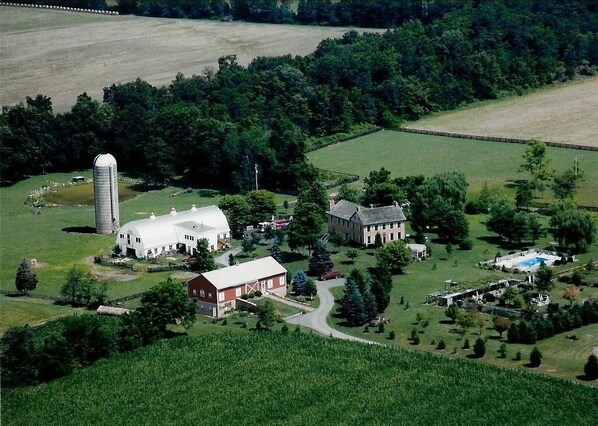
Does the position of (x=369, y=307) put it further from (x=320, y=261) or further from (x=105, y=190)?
(x=105, y=190)

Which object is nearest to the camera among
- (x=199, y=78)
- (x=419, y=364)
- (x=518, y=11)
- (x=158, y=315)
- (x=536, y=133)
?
(x=419, y=364)

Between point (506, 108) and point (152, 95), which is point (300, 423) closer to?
point (152, 95)

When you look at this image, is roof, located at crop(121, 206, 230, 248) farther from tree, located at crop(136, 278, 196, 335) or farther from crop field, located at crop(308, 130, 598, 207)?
crop field, located at crop(308, 130, 598, 207)

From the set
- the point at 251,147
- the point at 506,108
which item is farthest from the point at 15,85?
the point at 506,108

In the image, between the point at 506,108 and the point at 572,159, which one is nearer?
the point at 572,159

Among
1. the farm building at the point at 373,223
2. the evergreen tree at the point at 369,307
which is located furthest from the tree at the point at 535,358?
the farm building at the point at 373,223

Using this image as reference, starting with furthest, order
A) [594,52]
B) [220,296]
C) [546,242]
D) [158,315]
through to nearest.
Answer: [594,52] → [546,242] → [220,296] → [158,315]

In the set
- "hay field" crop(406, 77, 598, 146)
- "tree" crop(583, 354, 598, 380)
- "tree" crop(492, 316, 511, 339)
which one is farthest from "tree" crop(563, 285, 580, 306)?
"hay field" crop(406, 77, 598, 146)

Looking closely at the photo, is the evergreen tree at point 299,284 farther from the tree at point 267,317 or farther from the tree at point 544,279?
the tree at point 544,279
